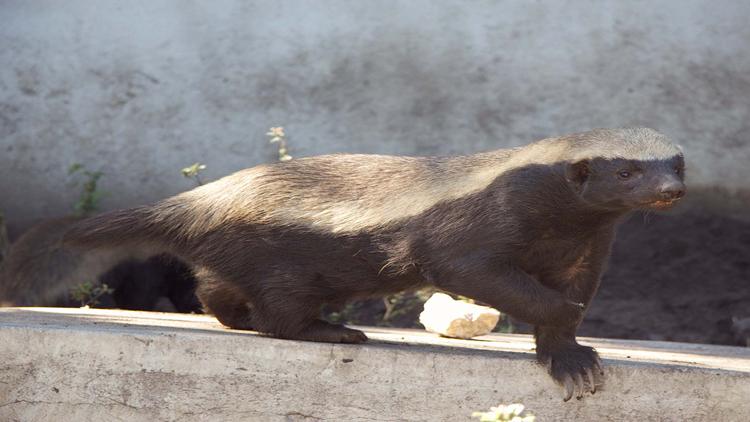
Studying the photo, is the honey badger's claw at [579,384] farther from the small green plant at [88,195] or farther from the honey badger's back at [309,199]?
the small green plant at [88,195]

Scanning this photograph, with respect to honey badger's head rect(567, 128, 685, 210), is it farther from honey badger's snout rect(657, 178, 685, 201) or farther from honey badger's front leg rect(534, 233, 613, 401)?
honey badger's front leg rect(534, 233, 613, 401)

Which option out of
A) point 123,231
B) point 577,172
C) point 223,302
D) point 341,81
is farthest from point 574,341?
point 341,81

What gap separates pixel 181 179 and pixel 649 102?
113 inches

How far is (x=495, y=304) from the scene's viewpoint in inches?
155

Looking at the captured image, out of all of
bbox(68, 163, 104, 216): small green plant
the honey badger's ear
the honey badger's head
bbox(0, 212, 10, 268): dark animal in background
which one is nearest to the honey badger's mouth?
the honey badger's head

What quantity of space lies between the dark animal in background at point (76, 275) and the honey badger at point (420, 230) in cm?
247

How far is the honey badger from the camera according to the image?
155 inches

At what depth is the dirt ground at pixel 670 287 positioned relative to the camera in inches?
267

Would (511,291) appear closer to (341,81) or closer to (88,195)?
(341,81)

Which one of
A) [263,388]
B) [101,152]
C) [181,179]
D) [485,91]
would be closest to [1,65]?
[101,152]

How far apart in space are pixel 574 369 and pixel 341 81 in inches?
156

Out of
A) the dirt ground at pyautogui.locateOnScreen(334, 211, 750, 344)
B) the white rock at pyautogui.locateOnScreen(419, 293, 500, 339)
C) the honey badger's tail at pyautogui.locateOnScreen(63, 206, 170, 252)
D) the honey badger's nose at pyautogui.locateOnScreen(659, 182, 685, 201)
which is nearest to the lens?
the honey badger's nose at pyautogui.locateOnScreen(659, 182, 685, 201)

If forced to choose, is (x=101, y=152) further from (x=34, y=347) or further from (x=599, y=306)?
(x=34, y=347)

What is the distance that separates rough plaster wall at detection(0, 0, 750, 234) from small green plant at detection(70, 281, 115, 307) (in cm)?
84
